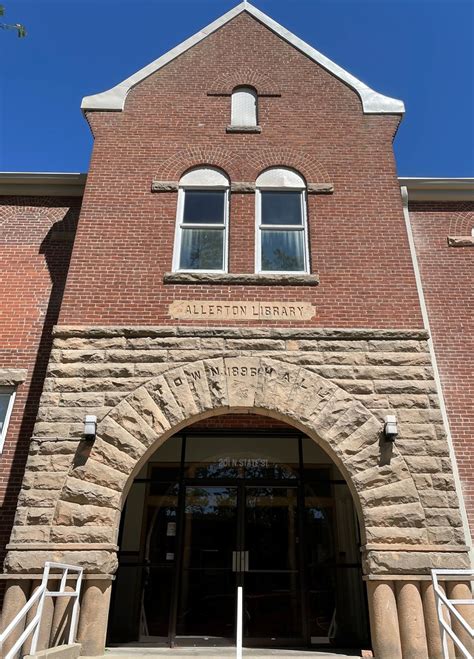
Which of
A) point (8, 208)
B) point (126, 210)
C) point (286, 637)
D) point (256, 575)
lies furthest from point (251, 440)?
point (8, 208)

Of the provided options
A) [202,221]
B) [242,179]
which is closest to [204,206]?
[202,221]

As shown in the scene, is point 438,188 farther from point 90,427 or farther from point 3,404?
point 3,404

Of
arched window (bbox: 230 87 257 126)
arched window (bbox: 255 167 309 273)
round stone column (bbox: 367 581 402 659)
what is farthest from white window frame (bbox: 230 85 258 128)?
round stone column (bbox: 367 581 402 659)

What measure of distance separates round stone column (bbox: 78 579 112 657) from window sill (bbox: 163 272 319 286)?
4.38 m

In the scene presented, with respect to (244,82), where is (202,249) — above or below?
below

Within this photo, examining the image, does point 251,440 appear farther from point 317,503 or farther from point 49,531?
point 49,531

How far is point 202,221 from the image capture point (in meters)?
9.30

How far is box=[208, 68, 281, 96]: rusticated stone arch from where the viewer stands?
10430 millimetres

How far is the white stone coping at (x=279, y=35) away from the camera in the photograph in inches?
395

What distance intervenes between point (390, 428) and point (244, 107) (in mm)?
6785

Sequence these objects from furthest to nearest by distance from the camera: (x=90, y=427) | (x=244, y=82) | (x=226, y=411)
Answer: (x=244, y=82) < (x=226, y=411) < (x=90, y=427)

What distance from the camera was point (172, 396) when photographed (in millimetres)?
7617

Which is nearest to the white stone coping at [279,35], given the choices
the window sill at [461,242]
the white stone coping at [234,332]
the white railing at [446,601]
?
the window sill at [461,242]

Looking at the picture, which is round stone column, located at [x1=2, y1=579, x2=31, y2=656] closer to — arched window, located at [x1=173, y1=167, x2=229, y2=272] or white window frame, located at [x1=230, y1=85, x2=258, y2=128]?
arched window, located at [x1=173, y1=167, x2=229, y2=272]
